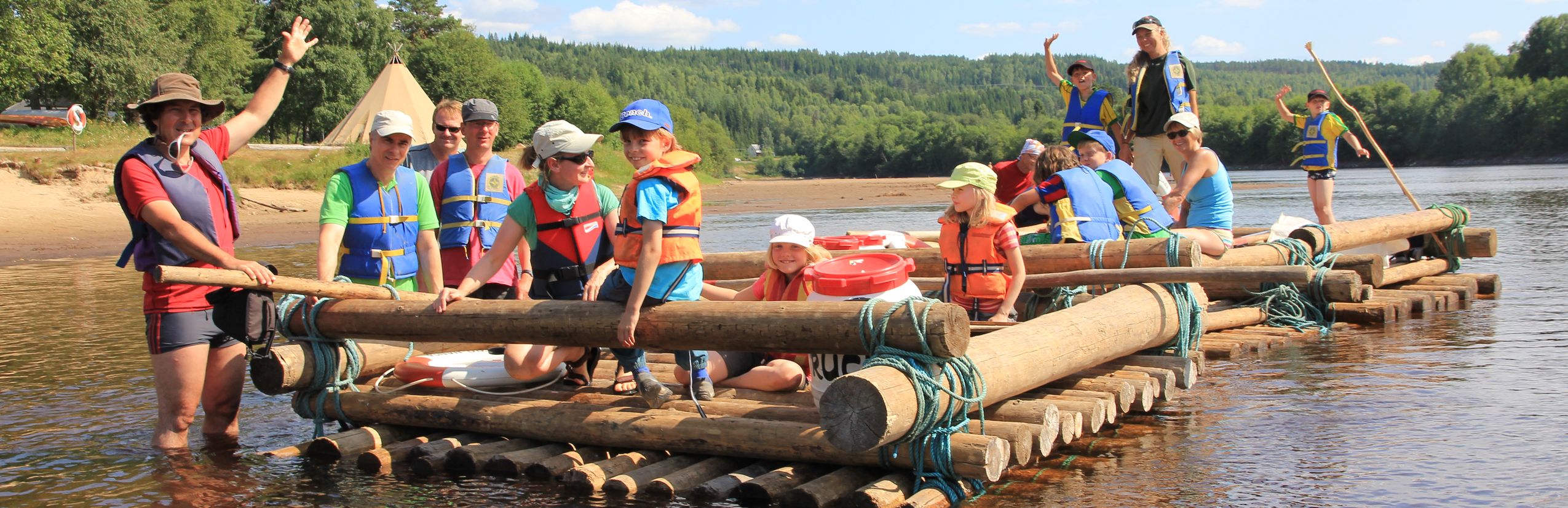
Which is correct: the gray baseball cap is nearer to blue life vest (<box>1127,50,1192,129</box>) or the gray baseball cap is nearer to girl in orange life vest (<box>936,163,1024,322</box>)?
girl in orange life vest (<box>936,163,1024,322</box>)

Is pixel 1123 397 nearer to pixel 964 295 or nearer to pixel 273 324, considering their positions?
pixel 964 295

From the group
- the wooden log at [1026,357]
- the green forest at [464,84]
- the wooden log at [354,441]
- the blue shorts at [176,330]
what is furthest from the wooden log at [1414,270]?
the green forest at [464,84]

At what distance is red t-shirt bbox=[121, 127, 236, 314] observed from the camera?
5.79 metres

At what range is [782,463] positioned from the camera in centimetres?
569

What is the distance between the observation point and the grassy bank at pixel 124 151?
2766 centimetres

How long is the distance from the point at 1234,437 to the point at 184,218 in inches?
220

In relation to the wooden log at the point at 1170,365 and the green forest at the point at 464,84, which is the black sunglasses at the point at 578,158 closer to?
the wooden log at the point at 1170,365

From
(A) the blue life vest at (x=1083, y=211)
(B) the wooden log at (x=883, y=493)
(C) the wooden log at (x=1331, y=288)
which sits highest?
(A) the blue life vest at (x=1083, y=211)

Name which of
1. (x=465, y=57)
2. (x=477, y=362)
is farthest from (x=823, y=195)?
(x=477, y=362)

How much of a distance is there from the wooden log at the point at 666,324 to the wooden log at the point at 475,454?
573 millimetres

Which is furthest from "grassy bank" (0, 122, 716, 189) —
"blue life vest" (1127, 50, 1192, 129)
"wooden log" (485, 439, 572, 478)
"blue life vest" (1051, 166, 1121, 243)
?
"wooden log" (485, 439, 572, 478)

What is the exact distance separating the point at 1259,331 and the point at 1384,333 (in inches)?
43.3

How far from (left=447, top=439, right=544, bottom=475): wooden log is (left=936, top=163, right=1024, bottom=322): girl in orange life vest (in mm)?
2791

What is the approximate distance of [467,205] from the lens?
289 inches
